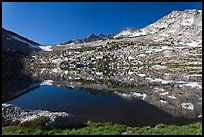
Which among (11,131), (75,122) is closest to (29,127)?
(11,131)

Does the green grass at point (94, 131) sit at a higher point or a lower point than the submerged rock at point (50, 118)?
lower

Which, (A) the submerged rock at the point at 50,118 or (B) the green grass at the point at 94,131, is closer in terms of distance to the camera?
(B) the green grass at the point at 94,131

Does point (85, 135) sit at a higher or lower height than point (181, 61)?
lower

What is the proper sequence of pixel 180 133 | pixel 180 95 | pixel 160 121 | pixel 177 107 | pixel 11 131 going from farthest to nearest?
pixel 180 95, pixel 177 107, pixel 160 121, pixel 11 131, pixel 180 133

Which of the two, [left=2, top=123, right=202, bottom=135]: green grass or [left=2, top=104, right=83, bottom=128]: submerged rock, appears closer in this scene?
[left=2, top=123, right=202, bottom=135]: green grass

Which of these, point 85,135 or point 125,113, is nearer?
point 85,135

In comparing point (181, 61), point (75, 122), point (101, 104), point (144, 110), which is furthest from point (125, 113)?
point (181, 61)

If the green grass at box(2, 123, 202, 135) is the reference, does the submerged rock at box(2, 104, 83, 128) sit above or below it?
above

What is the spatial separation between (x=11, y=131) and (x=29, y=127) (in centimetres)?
189

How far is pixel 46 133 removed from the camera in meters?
23.5

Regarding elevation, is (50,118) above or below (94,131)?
above

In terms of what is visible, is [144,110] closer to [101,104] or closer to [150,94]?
[101,104]

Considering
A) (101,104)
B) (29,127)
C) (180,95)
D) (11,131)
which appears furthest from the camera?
(180,95)

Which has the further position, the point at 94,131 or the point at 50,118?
the point at 50,118
